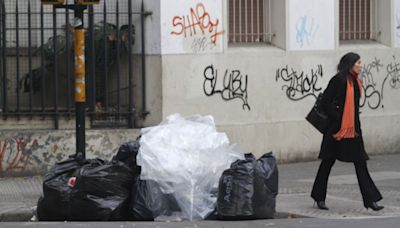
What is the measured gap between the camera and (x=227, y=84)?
45.6 ft

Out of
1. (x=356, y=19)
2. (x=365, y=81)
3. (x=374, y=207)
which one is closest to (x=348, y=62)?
(x=374, y=207)

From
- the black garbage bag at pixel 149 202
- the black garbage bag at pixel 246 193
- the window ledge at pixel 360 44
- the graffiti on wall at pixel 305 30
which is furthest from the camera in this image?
the window ledge at pixel 360 44

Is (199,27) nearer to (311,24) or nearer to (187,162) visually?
(311,24)

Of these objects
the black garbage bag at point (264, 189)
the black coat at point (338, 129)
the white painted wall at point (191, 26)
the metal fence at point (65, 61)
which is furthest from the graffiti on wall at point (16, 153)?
the black coat at point (338, 129)

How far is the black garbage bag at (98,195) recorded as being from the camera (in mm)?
9461

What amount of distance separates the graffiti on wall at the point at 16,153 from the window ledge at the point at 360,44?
5.38 meters

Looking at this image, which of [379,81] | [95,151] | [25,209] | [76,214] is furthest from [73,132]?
[379,81]

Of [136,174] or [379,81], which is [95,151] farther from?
[379,81]

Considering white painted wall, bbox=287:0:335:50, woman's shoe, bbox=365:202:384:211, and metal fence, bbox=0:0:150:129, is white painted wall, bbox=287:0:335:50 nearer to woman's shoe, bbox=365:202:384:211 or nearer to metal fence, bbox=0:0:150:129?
metal fence, bbox=0:0:150:129

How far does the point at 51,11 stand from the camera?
1334 centimetres

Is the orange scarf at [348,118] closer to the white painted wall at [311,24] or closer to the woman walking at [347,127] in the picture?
the woman walking at [347,127]

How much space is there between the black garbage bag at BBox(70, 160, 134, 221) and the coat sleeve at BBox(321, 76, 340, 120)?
7.89ft

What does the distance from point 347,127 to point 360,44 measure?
5698 mm

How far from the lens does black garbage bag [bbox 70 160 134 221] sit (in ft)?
31.0
